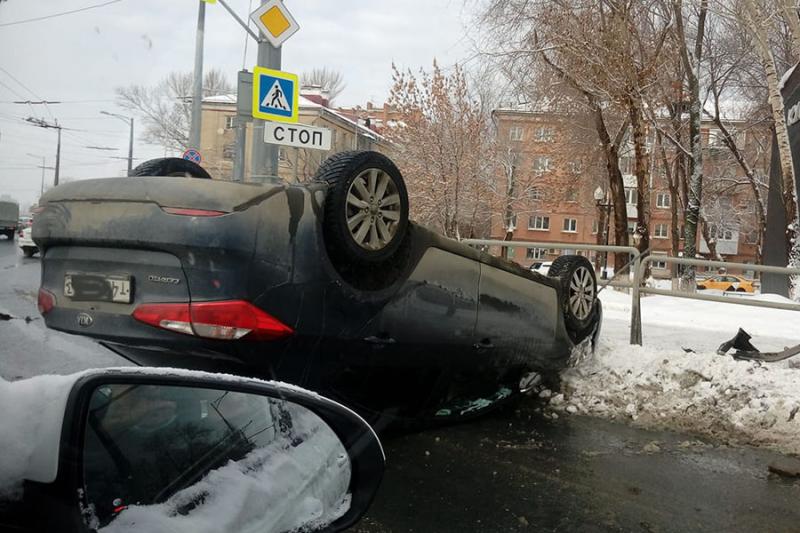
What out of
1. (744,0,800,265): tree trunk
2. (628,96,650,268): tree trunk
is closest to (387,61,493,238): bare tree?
(628,96,650,268): tree trunk

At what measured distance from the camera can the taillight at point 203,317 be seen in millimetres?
2895

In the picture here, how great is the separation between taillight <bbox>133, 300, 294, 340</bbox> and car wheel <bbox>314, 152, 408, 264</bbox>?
57 cm

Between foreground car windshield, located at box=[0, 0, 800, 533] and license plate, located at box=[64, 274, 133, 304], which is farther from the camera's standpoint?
license plate, located at box=[64, 274, 133, 304]

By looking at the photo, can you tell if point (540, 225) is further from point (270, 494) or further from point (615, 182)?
point (270, 494)

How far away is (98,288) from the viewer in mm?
3025

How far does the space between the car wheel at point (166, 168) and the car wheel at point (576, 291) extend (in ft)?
9.54

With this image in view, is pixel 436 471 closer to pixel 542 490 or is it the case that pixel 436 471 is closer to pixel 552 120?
pixel 542 490

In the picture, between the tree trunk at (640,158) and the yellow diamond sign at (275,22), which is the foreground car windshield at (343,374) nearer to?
the yellow diamond sign at (275,22)

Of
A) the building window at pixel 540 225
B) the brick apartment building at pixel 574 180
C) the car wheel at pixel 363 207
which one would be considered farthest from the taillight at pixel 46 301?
the building window at pixel 540 225

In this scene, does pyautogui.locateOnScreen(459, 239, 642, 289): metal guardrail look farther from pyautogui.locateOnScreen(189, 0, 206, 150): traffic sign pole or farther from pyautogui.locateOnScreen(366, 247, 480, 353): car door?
pyautogui.locateOnScreen(189, 0, 206, 150): traffic sign pole

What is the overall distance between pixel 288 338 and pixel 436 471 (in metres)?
1.29

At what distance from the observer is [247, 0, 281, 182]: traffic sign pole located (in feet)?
27.7

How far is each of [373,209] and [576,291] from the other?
262 centimetres

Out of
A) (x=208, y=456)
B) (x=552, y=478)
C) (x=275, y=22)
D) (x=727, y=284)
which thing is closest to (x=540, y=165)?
(x=727, y=284)
